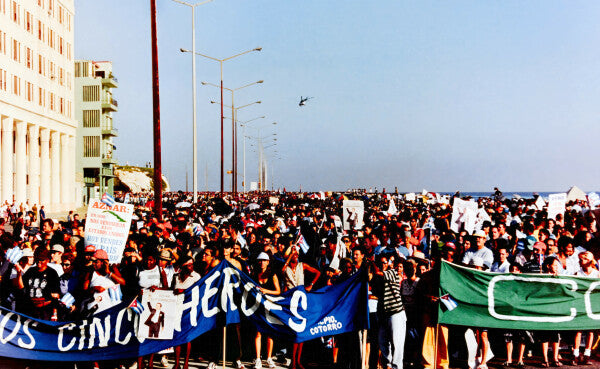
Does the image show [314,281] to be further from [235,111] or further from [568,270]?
[235,111]

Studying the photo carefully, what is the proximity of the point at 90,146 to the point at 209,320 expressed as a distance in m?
80.5

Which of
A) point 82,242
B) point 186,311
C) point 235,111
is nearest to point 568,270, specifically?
point 186,311

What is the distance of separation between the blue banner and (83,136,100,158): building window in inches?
3148

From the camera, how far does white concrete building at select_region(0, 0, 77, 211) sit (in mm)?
51188

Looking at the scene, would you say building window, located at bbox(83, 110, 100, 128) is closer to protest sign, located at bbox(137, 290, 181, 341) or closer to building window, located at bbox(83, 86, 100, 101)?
building window, located at bbox(83, 86, 100, 101)

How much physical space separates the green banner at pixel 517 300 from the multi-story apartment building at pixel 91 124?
7770cm

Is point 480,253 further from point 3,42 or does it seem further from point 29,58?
point 29,58

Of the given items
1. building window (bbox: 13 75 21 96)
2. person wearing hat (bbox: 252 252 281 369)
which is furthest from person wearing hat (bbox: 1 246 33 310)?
building window (bbox: 13 75 21 96)

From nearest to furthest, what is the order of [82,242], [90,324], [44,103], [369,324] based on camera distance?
1. [90,324]
2. [369,324]
3. [82,242]
4. [44,103]

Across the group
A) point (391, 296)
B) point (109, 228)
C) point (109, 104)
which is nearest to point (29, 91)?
point (109, 104)

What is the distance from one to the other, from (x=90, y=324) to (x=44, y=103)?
184 ft

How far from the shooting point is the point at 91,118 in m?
84.2

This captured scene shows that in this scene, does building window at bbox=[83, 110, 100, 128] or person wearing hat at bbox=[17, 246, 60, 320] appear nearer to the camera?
person wearing hat at bbox=[17, 246, 60, 320]

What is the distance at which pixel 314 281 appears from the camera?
35.1 ft
